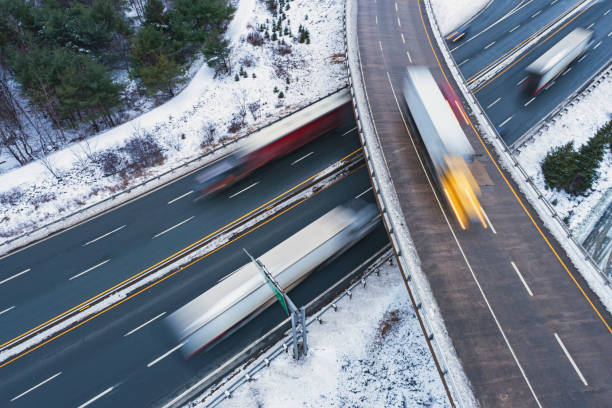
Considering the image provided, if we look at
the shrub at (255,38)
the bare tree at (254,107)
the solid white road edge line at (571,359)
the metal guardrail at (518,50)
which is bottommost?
the solid white road edge line at (571,359)

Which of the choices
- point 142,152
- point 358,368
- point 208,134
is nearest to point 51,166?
point 142,152

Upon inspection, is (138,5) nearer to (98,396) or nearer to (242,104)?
(242,104)

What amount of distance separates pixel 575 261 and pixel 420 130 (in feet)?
42.8

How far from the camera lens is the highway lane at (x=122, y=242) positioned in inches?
941

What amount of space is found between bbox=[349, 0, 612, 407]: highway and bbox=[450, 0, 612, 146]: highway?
12.5 meters

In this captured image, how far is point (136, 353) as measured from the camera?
21109 mm

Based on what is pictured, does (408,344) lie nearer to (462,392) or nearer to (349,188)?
(462,392)

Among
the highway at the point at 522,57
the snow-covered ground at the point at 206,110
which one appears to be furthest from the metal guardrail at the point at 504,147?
the snow-covered ground at the point at 206,110

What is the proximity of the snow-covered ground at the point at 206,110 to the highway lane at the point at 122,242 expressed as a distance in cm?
416

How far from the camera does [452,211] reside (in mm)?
22391

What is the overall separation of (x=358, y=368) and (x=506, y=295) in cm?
978

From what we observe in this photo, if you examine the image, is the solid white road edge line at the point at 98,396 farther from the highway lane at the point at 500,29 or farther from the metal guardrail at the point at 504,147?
the highway lane at the point at 500,29

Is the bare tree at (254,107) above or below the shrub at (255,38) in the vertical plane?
below

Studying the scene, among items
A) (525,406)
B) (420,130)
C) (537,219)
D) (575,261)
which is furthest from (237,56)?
(525,406)
